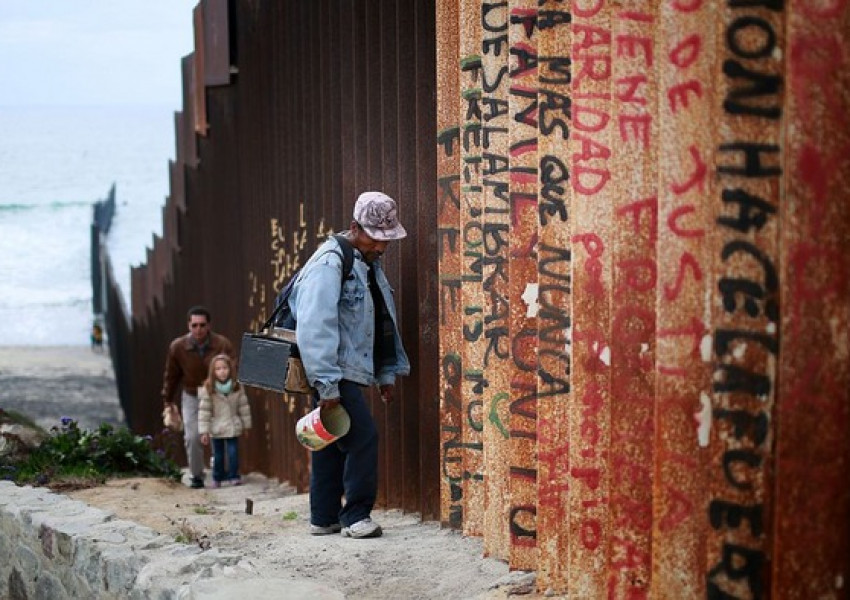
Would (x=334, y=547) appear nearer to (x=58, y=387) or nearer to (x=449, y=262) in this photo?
(x=449, y=262)

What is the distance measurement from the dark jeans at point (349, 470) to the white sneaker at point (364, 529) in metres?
0.03

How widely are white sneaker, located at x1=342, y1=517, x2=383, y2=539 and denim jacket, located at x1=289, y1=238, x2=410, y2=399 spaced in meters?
0.73

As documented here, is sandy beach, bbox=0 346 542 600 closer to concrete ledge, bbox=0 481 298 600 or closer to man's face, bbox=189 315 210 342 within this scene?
concrete ledge, bbox=0 481 298 600

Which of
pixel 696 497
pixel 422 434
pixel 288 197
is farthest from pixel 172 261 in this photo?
pixel 696 497

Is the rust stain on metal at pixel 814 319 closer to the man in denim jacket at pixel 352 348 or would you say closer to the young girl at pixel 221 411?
the man in denim jacket at pixel 352 348

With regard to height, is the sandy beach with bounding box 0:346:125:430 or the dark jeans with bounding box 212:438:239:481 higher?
the dark jeans with bounding box 212:438:239:481

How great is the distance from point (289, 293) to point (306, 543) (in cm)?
129

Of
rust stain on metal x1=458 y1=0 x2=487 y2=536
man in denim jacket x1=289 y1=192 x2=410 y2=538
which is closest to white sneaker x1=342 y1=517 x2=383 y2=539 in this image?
man in denim jacket x1=289 y1=192 x2=410 y2=538

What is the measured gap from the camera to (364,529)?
6770mm

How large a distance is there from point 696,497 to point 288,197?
6521 mm

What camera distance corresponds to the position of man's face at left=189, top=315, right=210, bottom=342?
1116 centimetres

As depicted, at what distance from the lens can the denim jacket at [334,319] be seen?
6.43 m

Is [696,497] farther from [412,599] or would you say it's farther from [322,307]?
[322,307]

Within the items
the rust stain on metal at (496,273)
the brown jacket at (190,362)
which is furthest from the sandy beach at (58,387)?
the rust stain on metal at (496,273)
